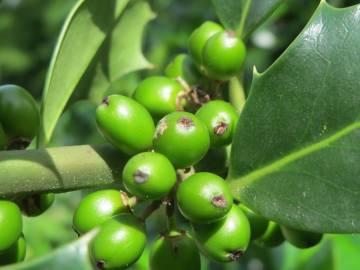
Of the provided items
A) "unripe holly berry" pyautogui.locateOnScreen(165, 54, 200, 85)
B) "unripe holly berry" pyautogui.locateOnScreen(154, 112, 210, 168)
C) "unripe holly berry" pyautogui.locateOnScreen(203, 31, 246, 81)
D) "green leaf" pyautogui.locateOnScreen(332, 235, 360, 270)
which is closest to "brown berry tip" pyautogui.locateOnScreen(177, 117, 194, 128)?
"unripe holly berry" pyautogui.locateOnScreen(154, 112, 210, 168)

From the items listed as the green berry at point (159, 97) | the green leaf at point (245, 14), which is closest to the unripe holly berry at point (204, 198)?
the green berry at point (159, 97)

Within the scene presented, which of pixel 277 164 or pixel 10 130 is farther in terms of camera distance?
pixel 10 130

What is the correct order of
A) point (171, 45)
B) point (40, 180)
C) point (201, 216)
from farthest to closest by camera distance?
1. point (171, 45)
2. point (40, 180)
3. point (201, 216)

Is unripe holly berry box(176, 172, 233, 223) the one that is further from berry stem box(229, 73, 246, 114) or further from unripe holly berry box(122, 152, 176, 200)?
berry stem box(229, 73, 246, 114)

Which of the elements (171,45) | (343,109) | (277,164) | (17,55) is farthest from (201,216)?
(17,55)

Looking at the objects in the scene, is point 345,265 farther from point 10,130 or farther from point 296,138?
point 10,130

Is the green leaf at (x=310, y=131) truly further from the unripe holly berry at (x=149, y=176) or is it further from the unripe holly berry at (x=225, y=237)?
the unripe holly berry at (x=149, y=176)
